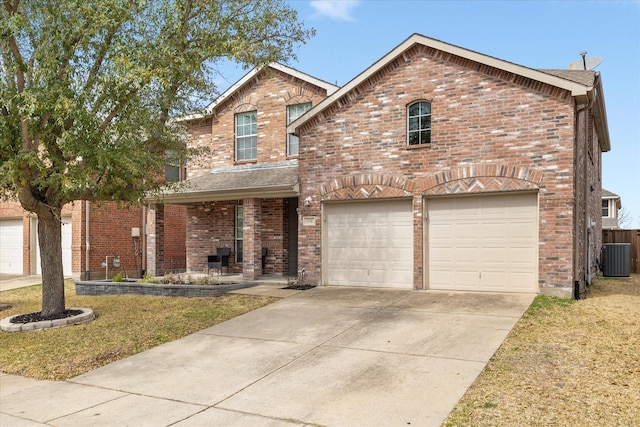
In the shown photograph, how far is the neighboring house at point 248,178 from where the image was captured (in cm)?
1555

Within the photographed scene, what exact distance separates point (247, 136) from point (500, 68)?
942 cm

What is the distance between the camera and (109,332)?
384 inches

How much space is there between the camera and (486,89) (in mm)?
11719

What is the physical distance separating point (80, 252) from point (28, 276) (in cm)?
419

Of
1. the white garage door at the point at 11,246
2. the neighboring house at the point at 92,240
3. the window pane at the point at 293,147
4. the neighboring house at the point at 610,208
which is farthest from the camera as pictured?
the neighboring house at the point at 610,208

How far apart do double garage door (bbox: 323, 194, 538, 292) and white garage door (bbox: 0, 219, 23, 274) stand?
16.5 metres

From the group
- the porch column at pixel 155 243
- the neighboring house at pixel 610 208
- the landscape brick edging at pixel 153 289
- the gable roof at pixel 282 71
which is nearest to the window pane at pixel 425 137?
the gable roof at pixel 282 71

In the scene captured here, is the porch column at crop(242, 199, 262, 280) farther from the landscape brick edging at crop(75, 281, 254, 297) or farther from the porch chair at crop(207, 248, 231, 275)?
the porch chair at crop(207, 248, 231, 275)

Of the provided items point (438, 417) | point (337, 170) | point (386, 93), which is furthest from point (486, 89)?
point (438, 417)

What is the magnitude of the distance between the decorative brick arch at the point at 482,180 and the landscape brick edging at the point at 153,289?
19.0 feet

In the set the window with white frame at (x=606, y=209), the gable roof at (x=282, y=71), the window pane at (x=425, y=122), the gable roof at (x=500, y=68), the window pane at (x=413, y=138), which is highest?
the gable roof at (x=282, y=71)

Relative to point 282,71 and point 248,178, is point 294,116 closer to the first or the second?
point 282,71

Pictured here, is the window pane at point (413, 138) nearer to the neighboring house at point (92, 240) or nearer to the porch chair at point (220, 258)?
the porch chair at point (220, 258)

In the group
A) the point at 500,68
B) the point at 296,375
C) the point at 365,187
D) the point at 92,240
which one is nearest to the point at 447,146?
the point at 500,68
